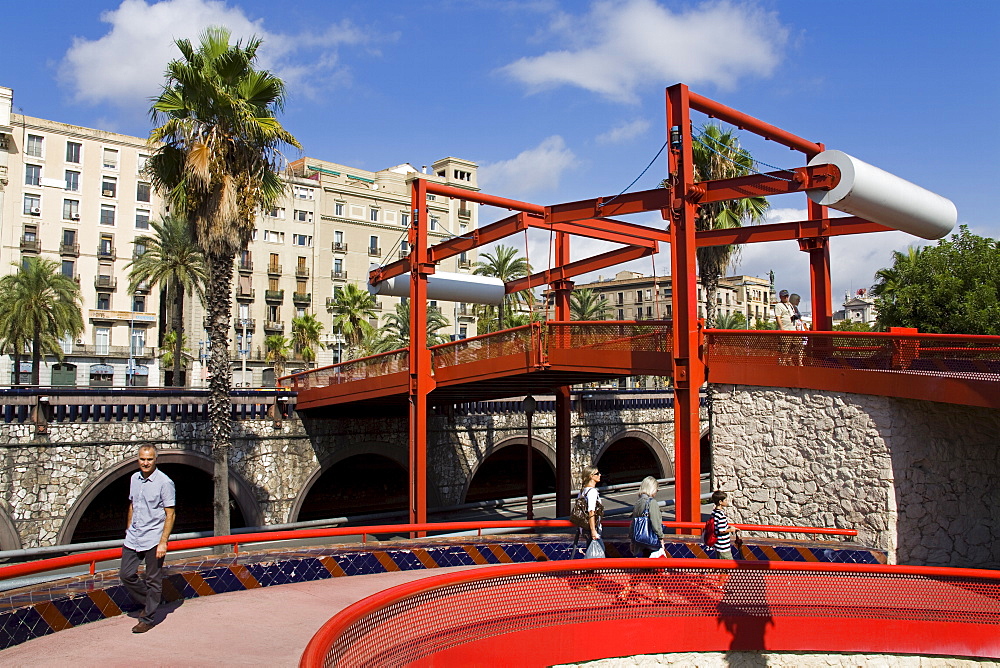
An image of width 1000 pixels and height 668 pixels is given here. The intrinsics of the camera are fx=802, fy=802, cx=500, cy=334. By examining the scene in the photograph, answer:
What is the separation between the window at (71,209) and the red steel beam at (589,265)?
43.0m

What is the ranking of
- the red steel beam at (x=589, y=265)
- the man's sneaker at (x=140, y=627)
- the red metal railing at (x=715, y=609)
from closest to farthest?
1. the man's sneaker at (x=140, y=627)
2. the red metal railing at (x=715, y=609)
3. the red steel beam at (x=589, y=265)

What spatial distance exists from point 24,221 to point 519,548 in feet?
170

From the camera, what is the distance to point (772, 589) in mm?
8789

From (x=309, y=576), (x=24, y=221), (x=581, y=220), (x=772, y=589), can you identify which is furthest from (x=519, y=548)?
(x=24, y=221)

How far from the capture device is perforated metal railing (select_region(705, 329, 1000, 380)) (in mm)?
12609

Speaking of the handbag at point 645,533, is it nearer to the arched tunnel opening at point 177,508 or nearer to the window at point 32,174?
the arched tunnel opening at point 177,508

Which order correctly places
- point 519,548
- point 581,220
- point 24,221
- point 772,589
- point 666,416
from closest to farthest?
point 772,589 → point 519,548 → point 581,220 → point 666,416 → point 24,221

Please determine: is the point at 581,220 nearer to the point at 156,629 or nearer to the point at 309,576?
the point at 309,576

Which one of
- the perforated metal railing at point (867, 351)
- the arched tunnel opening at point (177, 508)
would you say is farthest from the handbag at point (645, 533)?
the arched tunnel opening at point (177, 508)

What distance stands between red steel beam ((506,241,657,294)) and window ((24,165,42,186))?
4349 cm

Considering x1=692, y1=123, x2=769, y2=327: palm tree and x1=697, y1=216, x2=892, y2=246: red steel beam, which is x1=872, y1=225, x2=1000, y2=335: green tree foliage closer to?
x1=692, y1=123, x2=769, y2=327: palm tree

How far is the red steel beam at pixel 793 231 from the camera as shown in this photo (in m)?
17.2

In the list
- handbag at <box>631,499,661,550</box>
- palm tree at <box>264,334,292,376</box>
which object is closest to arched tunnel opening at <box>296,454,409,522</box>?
handbag at <box>631,499,661,550</box>

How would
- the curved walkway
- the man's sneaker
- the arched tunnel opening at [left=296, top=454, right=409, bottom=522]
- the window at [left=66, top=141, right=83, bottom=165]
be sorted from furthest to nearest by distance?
the window at [left=66, top=141, right=83, bottom=165]
the arched tunnel opening at [left=296, top=454, right=409, bottom=522]
the man's sneaker
the curved walkway
